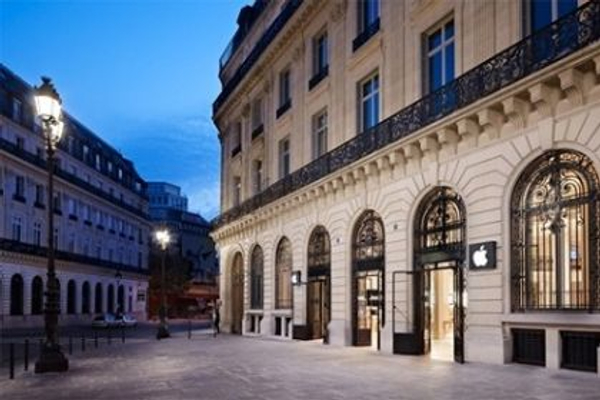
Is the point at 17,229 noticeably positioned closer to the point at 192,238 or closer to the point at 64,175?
the point at 64,175

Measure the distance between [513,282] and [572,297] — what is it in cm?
146

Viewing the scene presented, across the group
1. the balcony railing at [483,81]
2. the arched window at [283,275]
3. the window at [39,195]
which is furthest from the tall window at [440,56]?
the window at [39,195]

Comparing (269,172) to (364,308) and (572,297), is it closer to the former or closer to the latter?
(364,308)

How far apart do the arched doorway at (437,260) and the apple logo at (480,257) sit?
68cm

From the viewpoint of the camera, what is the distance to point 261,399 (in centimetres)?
1002

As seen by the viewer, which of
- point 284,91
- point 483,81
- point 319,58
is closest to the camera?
point 483,81

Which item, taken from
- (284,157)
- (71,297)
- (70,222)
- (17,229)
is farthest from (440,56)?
(71,297)

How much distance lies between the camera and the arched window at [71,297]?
58094 millimetres

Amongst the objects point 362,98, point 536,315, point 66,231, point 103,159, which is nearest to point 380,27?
point 362,98

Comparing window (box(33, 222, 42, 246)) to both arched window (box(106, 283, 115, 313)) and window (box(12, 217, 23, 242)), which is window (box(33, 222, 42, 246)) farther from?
arched window (box(106, 283, 115, 313))

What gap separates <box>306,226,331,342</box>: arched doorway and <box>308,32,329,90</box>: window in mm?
5312

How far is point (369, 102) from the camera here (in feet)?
71.4

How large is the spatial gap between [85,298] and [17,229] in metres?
14.2

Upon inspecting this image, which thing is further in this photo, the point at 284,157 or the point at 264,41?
the point at 264,41
